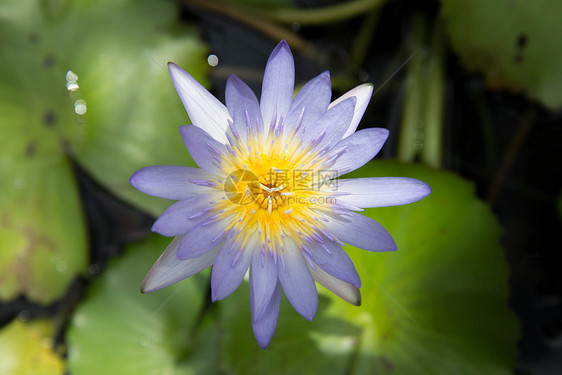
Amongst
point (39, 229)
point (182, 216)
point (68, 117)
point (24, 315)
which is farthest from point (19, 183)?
point (182, 216)

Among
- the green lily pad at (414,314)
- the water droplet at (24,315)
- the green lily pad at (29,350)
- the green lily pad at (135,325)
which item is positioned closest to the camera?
the green lily pad at (414,314)

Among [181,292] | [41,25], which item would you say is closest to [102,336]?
[181,292]

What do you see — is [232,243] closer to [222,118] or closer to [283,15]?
[222,118]

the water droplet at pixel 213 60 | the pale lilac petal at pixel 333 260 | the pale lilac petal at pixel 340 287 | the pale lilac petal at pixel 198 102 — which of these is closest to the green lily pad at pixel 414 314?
the pale lilac petal at pixel 340 287

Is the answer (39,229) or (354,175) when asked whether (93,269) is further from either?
(354,175)

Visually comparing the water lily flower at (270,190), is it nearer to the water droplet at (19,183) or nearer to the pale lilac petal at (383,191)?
the pale lilac petal at (383,191)

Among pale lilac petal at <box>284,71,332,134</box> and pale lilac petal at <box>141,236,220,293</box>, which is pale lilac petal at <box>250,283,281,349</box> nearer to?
pale lilac petal at <box>141,236,220,293</box>

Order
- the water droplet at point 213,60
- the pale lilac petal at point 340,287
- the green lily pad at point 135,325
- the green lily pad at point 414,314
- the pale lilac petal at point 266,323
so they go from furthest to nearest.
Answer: the water droplet at point 213,60 < the green lily pad at point 135,325 < the green lily pad at point 414,314 < the pale lilac petal at point 340,287 < the pale lilac petal at point 266,323
